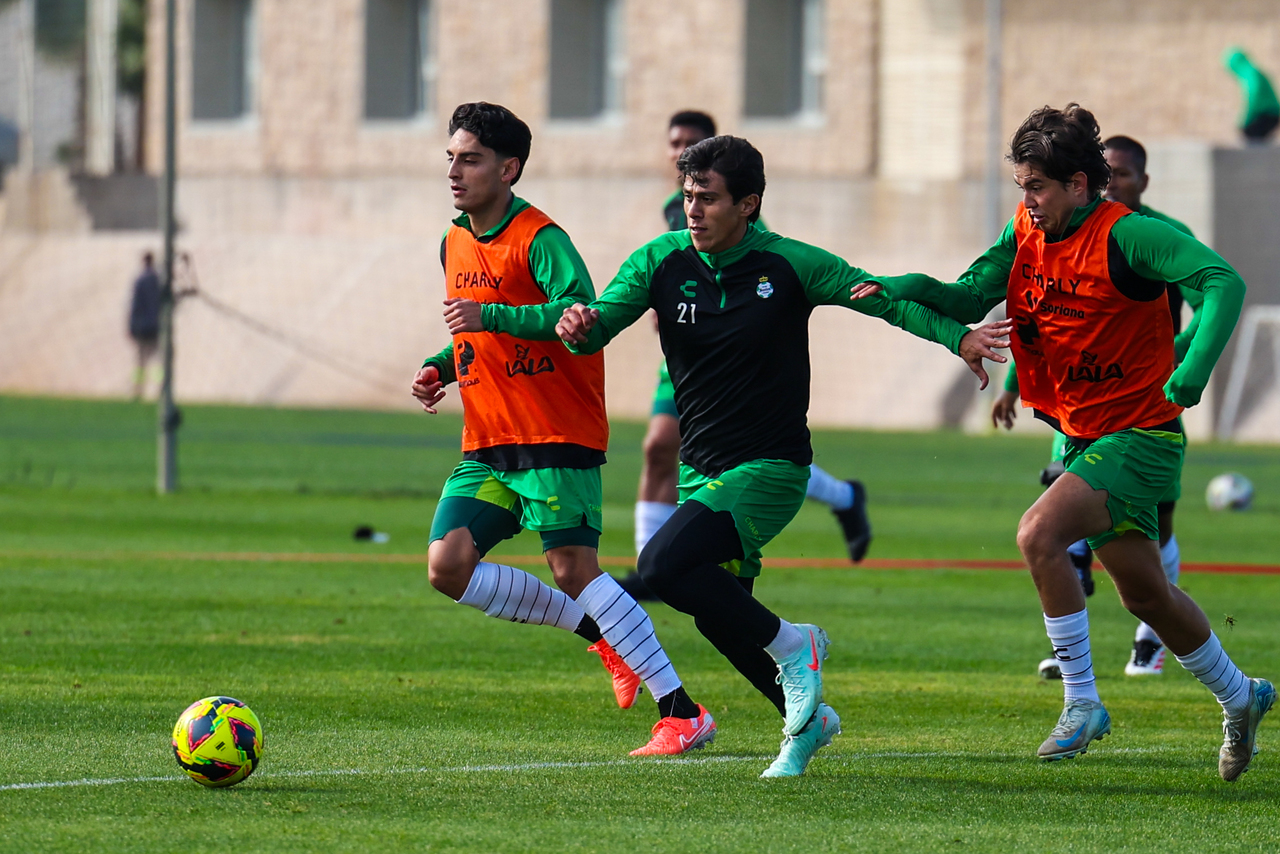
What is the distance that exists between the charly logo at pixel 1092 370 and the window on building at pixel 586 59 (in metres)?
32.5

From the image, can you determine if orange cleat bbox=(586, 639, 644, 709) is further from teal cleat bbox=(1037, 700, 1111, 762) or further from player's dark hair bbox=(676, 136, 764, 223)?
player's dark hair bbox=(676, 136, 764, 223)

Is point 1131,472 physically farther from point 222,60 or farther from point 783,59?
point 222,60

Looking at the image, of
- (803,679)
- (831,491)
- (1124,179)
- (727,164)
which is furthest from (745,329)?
(831,491)

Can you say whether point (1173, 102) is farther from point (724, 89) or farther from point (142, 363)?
point (142, 363)

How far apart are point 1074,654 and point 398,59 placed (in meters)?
35.2

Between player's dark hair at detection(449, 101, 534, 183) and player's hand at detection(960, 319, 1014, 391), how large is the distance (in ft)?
5.59

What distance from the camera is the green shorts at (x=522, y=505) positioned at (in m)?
7.43

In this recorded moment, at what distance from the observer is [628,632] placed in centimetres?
734

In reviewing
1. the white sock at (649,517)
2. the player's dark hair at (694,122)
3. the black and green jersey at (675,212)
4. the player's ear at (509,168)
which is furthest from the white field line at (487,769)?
the player's dark hair at (694,122)

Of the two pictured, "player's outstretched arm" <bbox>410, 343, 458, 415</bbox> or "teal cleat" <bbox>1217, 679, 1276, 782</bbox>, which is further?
"player's outstretched arm" <bbox>410, 343, 458, 415</bbox>

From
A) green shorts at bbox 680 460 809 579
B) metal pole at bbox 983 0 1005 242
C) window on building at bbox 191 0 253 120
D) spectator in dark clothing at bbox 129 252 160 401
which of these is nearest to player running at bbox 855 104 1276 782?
green shorts at bbox 680 460 809 579

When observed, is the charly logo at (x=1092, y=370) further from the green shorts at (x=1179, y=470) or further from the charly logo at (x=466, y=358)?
the charly logo at (x=466, y=358)

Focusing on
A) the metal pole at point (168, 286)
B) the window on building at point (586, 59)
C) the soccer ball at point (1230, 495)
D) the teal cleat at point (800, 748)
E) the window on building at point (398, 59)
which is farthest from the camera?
the window on building at point (398, 59)

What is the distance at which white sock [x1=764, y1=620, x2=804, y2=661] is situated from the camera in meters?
6.83
